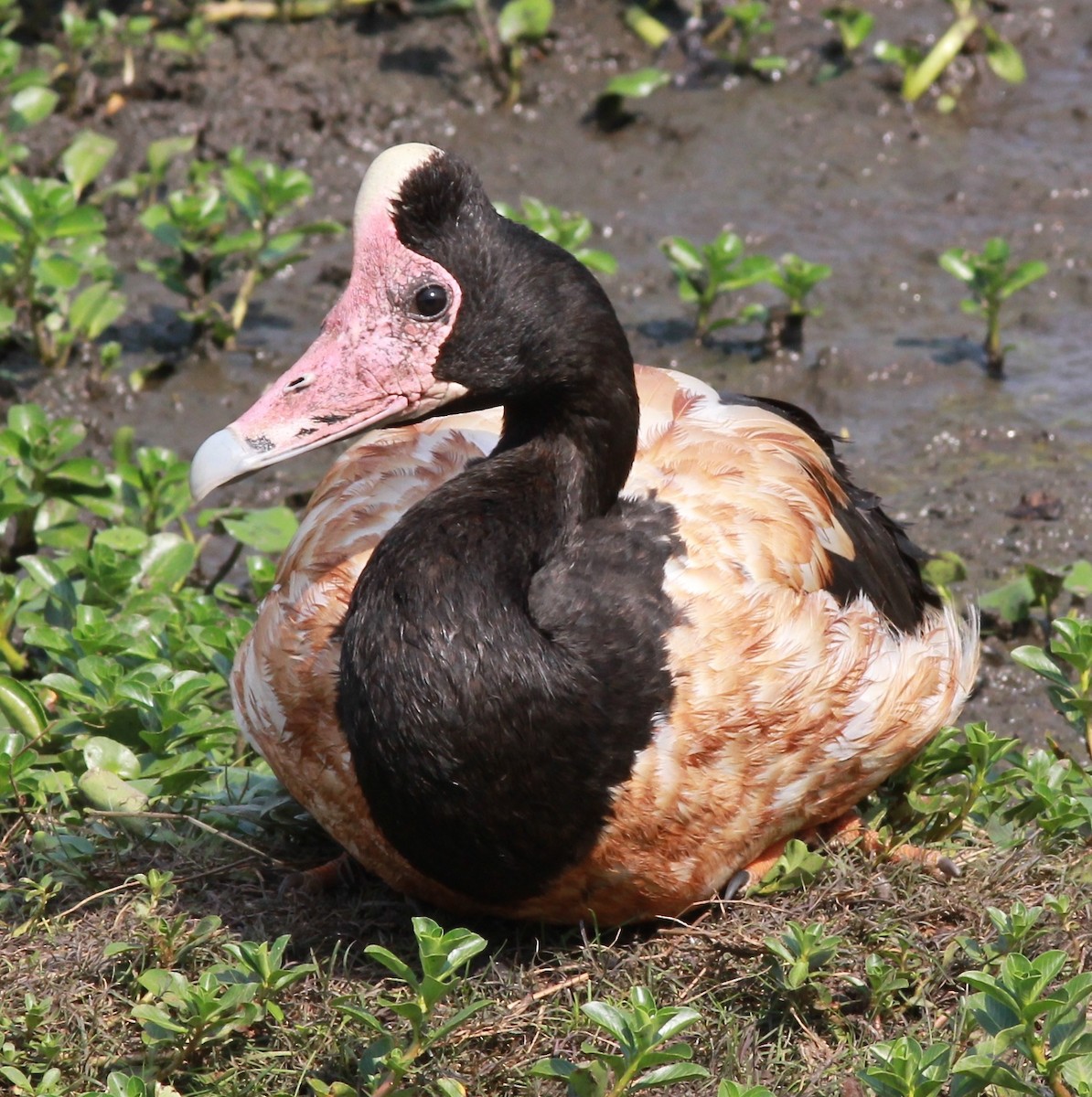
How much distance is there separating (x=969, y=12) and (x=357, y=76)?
2813 millimetres

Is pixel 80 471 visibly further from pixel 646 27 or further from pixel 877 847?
pixel 646 27

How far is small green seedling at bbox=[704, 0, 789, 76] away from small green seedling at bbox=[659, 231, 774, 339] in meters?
1.90

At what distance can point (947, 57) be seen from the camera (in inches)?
312

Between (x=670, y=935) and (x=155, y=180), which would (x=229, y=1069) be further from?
(x=155, y=180)

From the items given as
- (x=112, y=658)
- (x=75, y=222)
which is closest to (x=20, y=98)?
(x=75, y=222)

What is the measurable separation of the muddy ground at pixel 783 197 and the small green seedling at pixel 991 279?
11cm

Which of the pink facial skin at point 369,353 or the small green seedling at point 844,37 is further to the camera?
the small green seedling at point 844,37

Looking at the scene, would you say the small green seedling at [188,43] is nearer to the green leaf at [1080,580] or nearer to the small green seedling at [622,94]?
the small green seedling at [622,94]

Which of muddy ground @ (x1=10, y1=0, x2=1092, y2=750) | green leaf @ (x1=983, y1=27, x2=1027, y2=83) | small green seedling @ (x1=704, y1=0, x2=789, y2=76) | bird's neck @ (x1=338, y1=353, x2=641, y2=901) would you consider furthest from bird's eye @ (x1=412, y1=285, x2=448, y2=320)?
green leaf @ (x1=983, y1=27, x2=1027, y2=83)

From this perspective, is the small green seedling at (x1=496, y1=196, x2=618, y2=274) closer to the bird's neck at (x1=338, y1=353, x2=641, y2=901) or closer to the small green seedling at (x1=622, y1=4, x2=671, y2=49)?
the small green seedling at (x1=622, y1=4, x2=671, y2=49)

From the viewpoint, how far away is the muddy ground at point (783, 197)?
6047mm

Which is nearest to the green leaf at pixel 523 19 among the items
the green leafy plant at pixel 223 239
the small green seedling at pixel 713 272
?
the green leafy plant at pixel 223 239

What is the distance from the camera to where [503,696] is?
134 inches

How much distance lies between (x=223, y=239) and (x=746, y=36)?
294cm
